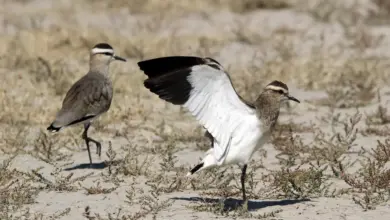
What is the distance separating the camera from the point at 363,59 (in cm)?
1468

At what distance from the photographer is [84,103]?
946 centimetres

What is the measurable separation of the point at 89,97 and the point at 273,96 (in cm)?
235

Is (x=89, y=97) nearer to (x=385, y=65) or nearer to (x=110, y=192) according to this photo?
(x=110, y=192)

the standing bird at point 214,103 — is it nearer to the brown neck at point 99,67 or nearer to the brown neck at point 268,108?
the brown neck at point 268,108


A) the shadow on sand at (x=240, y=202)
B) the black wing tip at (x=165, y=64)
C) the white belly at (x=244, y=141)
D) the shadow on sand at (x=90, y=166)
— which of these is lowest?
the shadow on sand at (x=240, y=202)

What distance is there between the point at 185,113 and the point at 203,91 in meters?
4.39

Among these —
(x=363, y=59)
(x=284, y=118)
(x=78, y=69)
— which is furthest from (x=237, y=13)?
(x=284, y=118)

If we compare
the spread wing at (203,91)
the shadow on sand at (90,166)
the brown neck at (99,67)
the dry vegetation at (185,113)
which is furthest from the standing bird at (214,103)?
the brown neck at (99,67)

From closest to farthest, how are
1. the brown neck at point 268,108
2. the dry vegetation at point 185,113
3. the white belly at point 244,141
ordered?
the white belly at point 244,141
the brown neck at point 268,108
the dry vegetation at point 185,113

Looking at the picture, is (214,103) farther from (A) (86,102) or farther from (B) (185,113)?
(B) (185,113)

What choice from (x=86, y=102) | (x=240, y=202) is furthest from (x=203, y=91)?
(x=86, y=102)

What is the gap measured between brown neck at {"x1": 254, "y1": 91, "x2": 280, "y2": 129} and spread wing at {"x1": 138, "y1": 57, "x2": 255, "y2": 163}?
17cm

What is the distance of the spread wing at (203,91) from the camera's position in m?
7.08

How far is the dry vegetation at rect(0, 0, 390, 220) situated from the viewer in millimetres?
7953
